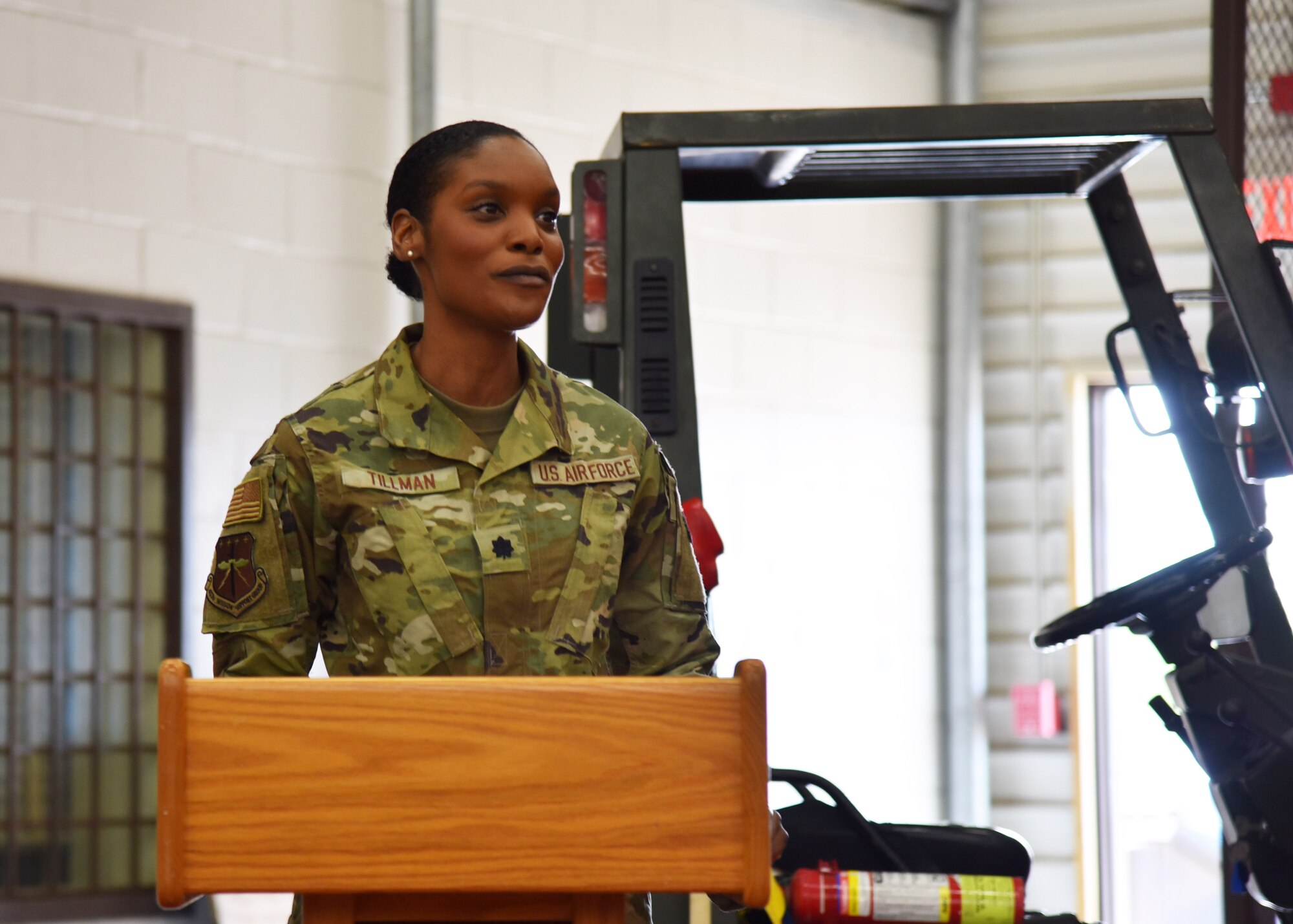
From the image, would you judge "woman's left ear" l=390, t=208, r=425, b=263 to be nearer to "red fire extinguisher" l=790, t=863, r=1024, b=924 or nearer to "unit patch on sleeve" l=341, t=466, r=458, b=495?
"unit patch on sleeve" l=341, t=466, r=458, b=495

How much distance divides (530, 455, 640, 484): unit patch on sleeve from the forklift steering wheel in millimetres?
1195

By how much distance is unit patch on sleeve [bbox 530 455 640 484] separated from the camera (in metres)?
1.72

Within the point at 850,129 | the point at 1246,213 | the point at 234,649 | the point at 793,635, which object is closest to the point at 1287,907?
the point at 1246,213

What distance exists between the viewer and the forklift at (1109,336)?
7.96ft

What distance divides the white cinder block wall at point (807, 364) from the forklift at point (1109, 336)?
2221 millimetres

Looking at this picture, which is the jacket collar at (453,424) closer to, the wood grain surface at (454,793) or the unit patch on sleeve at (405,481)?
the unit patch on sleeve at (405,481)

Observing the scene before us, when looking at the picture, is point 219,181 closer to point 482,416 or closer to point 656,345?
point 656,345

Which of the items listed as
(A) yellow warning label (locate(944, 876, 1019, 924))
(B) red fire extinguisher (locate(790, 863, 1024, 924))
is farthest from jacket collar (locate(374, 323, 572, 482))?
(A) yellow warning label (locate(944, 876, 1019, 924))

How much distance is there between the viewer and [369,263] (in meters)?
4.60

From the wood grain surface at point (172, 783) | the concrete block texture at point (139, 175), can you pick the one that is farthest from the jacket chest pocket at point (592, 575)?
the concrete block texture at point (139, 175)

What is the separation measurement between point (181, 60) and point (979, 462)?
307 cm

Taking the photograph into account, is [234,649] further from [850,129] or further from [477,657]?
[850,129]

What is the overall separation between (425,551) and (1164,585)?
59.6 inches

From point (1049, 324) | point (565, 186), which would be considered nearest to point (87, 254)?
point (565, 186)
